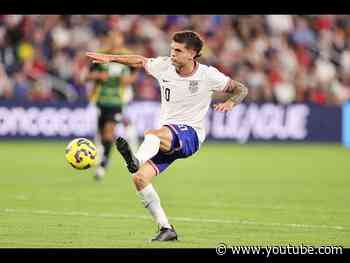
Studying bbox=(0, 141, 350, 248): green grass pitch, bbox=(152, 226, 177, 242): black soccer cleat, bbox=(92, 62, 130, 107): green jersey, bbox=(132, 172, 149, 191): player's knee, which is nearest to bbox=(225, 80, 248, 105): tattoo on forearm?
bbox=(132, 172, 149, 191): player's knee

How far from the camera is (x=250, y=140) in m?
28.1

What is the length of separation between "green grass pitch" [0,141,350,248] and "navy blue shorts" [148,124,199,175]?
0.84 m

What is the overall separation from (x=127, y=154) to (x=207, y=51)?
19956 mm

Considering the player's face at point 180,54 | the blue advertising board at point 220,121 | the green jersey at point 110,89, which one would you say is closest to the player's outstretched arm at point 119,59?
the player's face at point 180,54

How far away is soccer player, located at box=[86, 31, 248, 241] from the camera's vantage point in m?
11.1

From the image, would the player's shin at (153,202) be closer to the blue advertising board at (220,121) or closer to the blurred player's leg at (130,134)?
the blurred player's leg at (130,134)

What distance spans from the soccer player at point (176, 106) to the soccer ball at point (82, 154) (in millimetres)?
1554

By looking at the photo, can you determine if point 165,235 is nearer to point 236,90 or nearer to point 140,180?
point 140,180
